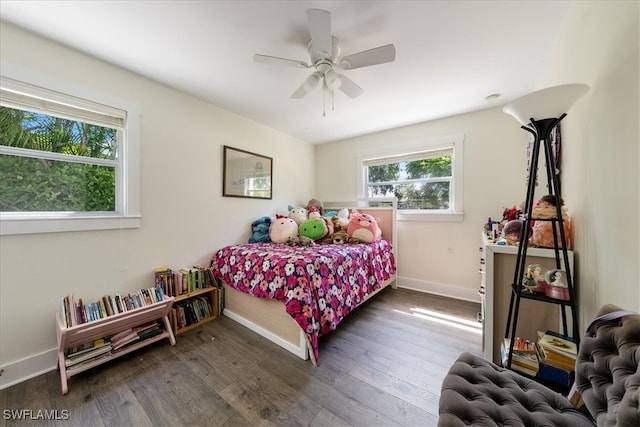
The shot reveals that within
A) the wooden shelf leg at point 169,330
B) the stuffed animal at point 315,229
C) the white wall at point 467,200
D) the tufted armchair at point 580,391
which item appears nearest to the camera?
the tufted armchair at point 580,391

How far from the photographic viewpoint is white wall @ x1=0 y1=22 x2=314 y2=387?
4.95 feet

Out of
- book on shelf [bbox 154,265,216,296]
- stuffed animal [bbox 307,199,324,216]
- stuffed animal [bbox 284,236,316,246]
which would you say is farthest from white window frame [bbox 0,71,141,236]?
stuffed animal [bbox 307,199,324,216]

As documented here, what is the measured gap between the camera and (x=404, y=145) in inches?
126

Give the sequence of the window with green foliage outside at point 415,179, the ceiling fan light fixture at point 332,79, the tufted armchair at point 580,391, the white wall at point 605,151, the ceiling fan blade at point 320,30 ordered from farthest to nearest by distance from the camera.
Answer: the window with green foliage outside at point 415,179 → the ceiling fan light fixture at point 332,79 → the ceiling fan blade at point 320,30 → the white wall at point 605,151 → the tufted armchair at point 580,391

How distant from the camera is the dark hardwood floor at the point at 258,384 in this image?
1.24 meters

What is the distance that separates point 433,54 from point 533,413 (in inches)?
84.3

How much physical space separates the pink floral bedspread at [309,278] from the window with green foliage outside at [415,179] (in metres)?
1.17

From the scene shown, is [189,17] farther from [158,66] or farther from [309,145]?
[309,145]

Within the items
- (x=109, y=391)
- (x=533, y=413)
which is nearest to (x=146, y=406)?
(x=109, y=391)

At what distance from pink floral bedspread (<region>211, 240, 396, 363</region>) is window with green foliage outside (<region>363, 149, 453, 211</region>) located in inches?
46.0

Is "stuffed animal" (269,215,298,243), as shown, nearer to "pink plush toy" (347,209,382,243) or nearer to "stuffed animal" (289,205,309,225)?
"stuffed animal" (289,205,309,225)

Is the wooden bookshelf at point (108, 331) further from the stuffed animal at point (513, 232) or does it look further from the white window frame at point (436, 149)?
the white window frame at point (436, 149)

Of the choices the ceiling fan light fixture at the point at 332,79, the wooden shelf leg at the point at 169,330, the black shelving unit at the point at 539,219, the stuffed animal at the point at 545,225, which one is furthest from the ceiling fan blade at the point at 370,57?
the wooden shelf leg at the point at 169,330

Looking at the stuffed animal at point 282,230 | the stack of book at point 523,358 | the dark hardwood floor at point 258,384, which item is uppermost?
the stuffed animal at point 282,230
